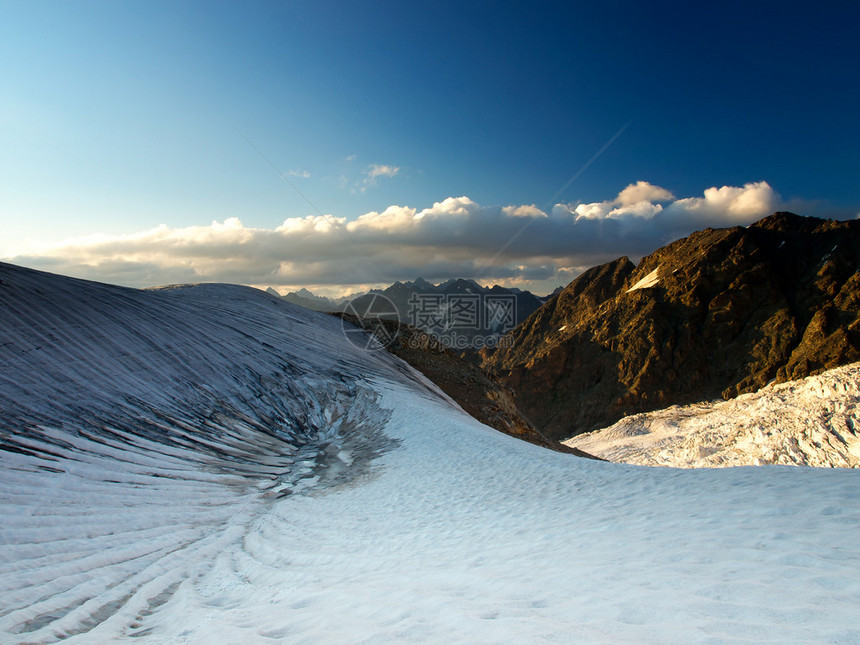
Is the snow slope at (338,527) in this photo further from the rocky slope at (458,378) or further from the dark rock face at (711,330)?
the dark rock face at (711,330)

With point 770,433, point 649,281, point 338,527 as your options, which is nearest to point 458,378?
point 338,527

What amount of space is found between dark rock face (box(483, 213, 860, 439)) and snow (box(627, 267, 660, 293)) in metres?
0.68

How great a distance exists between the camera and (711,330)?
193ft

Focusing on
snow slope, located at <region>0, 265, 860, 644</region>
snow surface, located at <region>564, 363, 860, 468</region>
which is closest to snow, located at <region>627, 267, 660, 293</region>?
snow surface, located at <region>564, 363, 860, 468</region>

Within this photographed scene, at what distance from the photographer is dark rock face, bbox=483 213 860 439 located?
51281 millimetres

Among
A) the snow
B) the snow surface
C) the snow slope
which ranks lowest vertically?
the snow surface

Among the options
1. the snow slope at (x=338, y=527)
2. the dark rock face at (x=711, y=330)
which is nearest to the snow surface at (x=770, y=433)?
the dark rock face at (x=711, y=330)

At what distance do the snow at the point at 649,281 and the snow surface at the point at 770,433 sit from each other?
25.8 meters

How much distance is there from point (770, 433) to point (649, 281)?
137 feet

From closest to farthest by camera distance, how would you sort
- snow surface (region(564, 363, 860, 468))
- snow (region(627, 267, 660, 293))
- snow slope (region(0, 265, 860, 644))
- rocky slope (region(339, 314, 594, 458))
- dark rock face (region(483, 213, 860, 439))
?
snow slope (region(0, 265, 860, 644))
rocky slope (region(339, 314, 594, 458))
snow surface (region(564, 363, 860, 468))
dark rock face (region(483, 213, 860, 439))
snow (region(627, 267, 660, 293))

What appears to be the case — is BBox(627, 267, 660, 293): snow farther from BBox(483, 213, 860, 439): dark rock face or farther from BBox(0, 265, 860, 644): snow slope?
BBox(0, 265, 860, 644): snow slope

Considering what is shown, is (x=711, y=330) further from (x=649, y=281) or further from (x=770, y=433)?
(x=770, y=433)

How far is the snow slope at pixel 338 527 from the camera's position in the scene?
2809mm

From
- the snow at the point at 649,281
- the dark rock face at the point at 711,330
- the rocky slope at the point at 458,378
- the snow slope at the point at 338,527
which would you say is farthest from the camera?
the snow at the point at 649,281
